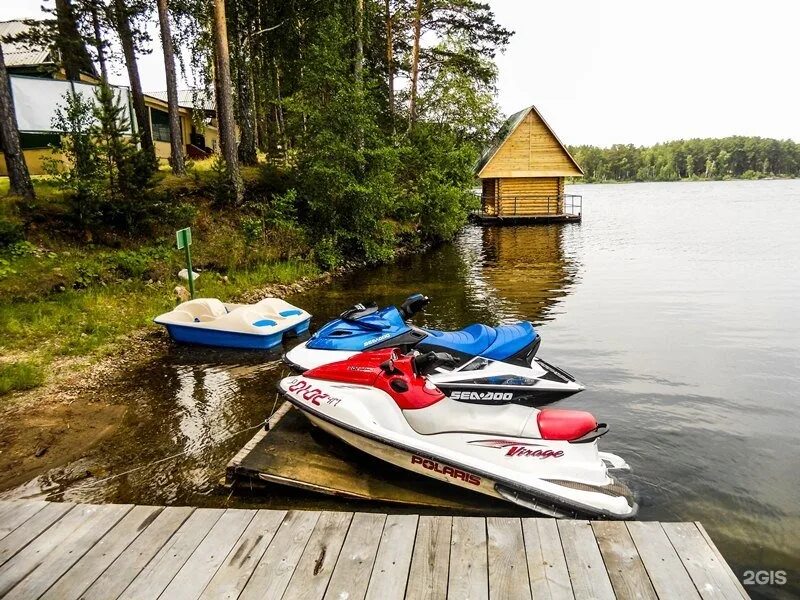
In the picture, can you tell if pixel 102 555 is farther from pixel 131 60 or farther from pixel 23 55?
pixel 23 55

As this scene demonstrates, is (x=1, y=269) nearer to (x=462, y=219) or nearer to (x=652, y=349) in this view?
(x=652, y=349)

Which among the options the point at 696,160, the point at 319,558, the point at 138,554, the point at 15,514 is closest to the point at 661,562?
the point at 319,558

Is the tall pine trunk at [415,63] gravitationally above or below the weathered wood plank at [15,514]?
above

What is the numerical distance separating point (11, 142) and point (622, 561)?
13408mm

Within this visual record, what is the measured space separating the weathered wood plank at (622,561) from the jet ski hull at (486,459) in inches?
32.8

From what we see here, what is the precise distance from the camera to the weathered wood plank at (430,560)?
2.55 meters

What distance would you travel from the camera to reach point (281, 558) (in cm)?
281

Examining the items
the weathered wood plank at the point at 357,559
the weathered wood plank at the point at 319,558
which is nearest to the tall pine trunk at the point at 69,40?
the weathered wood plank at the point at 319,558

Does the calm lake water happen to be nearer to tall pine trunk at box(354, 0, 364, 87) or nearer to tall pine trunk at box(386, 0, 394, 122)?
tall pine trunk at box(354, 0, 364, 87)

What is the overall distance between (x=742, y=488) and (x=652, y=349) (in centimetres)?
435

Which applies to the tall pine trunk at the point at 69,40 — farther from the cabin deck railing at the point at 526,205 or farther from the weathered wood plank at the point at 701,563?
the cabin deck railing at the point at 526,205

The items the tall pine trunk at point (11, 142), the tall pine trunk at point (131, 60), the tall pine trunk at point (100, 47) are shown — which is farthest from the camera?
the tall pine trunk at point (100, 47)

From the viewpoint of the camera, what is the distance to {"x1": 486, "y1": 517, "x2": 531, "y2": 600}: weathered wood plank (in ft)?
8.32

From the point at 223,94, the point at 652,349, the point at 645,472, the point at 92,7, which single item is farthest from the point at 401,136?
the point at 645,472
